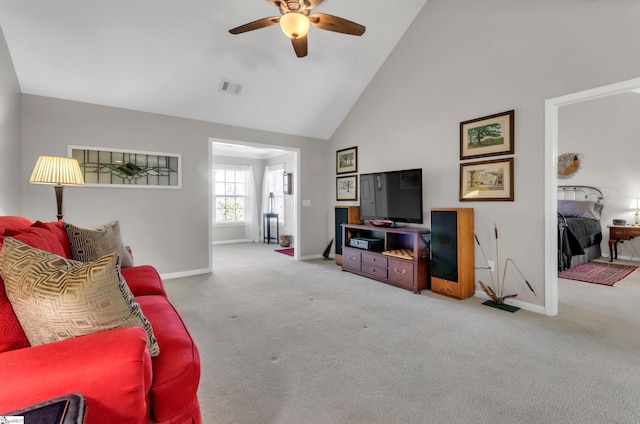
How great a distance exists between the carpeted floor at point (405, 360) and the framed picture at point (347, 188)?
218 centimetres

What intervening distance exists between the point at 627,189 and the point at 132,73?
7.93 meters

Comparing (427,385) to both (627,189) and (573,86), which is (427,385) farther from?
(627,189)

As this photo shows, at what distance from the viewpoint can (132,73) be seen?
3.54 m

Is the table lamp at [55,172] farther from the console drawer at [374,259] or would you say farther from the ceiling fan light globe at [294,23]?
the console drawer at [374,259]

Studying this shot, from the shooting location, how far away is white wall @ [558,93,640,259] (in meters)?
5.18

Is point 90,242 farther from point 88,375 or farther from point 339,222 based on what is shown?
point 339,222

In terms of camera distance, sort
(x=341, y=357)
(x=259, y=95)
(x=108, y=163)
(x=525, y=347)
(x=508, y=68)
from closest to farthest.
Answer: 1. (x=341, y=357)
2. (x=525, y=347)
3. (x=508, y=68)
4. (x=108, y=163)
5. (x=259, y=95)

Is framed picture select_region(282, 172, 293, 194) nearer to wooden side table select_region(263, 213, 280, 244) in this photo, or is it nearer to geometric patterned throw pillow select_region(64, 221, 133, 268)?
wooden side table select_region(263, 213, 280, 244)

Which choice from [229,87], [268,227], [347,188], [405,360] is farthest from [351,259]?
[268,227]

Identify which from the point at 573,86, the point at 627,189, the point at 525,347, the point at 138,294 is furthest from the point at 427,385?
the point at 627,189

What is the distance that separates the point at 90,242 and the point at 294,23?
2.30m

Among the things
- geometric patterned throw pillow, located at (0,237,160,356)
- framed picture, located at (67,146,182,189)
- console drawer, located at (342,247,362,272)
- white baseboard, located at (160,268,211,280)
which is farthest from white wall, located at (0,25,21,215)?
console drawer, located at (342,247,362,272)

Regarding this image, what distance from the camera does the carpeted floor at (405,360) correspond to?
155 cm

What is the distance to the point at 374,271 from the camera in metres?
4.15
